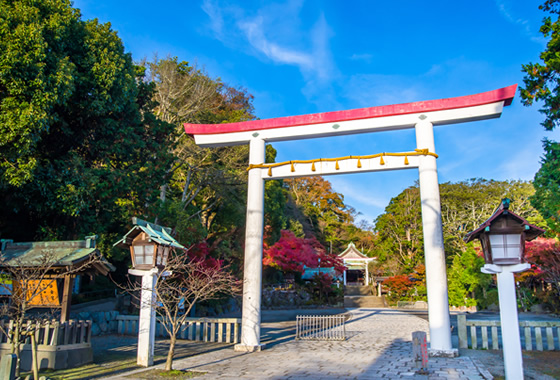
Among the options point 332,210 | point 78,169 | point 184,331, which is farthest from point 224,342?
point 332,210

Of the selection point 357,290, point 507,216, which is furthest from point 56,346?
point 357,290

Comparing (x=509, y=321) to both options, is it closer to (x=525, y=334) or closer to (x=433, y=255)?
(x=433, y=255)

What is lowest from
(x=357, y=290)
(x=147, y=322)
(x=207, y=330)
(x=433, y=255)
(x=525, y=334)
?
(x=357, y=290)

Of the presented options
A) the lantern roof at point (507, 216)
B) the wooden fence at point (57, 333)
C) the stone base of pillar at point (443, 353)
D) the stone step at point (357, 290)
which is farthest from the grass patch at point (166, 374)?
the stone step at point (357, 290)

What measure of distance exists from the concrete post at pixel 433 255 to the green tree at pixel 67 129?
29.9 ft

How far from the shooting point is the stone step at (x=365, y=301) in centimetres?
3141

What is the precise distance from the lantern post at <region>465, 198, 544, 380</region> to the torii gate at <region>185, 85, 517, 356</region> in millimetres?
2843

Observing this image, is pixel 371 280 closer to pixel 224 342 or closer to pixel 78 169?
pixel 224 342

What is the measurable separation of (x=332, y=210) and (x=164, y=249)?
35401 mm

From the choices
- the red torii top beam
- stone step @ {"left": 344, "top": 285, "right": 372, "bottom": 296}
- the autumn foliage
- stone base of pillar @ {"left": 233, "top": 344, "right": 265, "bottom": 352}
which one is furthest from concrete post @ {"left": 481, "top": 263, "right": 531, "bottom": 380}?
stone step @ {"left": 344, "top": 285, "right": 372, "bottom": 296}

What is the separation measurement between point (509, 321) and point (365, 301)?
2746 cm

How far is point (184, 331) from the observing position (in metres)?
12.4

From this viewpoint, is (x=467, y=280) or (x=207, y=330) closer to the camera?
(x=207, y=330)

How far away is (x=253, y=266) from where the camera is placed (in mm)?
10461
